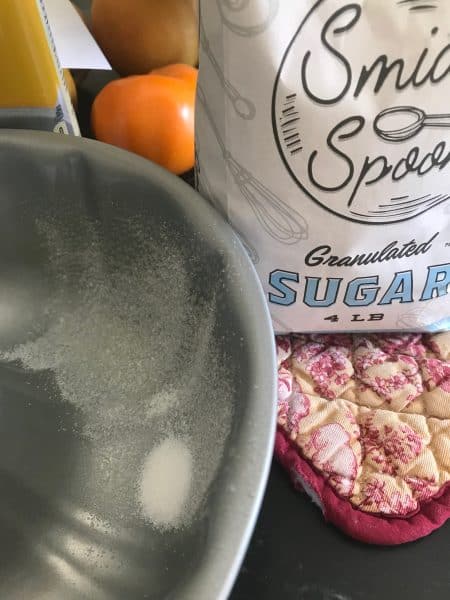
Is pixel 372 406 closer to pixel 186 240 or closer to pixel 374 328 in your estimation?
pixel 374 328

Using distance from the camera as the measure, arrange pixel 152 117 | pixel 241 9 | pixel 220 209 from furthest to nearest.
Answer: pixel 152 117 < pixel 220 209 < pixel 241 9

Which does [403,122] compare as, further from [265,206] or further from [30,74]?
[30,74]

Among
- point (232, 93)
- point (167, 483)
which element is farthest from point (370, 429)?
point (232, 93)

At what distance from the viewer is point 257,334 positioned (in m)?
0.37

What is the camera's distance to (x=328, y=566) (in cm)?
40

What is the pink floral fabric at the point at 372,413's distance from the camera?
422 millimetres

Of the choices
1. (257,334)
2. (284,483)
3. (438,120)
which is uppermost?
(438,120)

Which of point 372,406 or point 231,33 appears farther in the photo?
point 372,406

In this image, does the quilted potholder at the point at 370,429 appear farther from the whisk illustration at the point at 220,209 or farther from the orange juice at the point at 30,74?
the orange juice at the point at 30,74

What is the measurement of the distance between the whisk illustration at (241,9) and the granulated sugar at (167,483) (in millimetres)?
268

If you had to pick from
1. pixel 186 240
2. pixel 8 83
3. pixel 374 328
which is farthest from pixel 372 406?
pixel 8 83

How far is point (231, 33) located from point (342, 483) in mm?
310

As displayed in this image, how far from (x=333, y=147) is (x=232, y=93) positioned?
0.23 ft

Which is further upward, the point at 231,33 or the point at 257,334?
the point at 231,33
